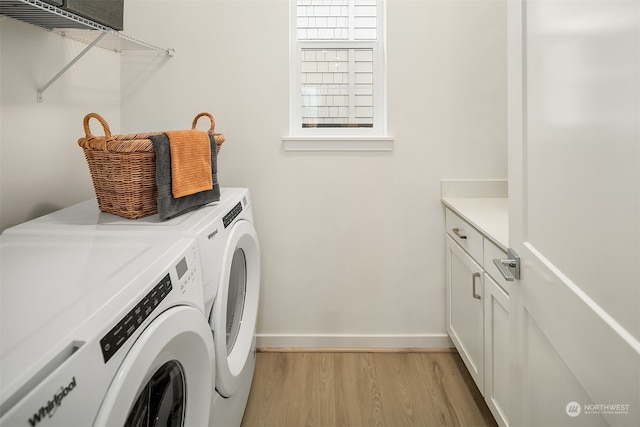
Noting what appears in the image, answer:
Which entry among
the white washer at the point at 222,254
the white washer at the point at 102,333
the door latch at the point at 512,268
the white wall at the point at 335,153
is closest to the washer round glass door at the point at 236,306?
the white washer at the point at 222,254

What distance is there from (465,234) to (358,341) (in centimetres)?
87

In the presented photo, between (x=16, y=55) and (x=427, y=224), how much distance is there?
191 centimetres

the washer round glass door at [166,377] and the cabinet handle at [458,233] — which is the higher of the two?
the cabinet handle at [458,233]

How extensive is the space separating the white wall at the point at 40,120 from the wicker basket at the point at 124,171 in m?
0.30

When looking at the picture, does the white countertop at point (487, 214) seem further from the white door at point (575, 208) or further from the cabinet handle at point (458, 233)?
the white door at point (575, 208)

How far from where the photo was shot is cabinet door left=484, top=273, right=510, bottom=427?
155cm

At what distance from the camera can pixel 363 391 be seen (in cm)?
209

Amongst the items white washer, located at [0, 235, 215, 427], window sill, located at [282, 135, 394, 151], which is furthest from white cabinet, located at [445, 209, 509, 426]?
white washer, located at [0, 235, 215, 427]

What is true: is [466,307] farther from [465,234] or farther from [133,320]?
[133,320]

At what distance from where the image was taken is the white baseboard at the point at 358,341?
8.11 feet

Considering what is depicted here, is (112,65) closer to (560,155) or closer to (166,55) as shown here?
(166,55)

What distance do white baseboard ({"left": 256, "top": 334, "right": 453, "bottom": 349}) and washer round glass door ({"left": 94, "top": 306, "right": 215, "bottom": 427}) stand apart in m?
1.36

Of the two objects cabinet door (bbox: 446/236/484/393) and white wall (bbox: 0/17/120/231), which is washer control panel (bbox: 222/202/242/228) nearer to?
white wall (bbox: 0/17/120/231)

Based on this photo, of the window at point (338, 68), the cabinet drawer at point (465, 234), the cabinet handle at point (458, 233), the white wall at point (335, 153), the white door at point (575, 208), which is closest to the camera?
the white door at point (575, 208)
